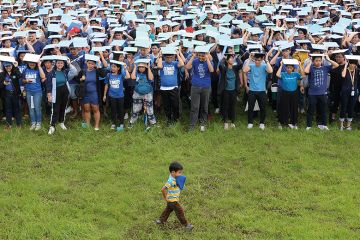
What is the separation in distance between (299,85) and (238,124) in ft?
5.80

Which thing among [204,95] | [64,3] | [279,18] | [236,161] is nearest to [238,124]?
[204,95]

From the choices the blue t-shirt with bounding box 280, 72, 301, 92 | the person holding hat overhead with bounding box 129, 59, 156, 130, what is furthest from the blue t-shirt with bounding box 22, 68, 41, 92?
the blue t-shirt with bounding box 280, 72, 301, 92

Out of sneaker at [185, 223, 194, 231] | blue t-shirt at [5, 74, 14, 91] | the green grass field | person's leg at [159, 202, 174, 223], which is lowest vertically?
the green grass field

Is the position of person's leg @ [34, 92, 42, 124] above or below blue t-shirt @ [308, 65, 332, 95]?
below

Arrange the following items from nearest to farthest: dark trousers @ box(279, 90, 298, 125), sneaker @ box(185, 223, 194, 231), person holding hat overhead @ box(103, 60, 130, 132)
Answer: sneaker @ box(185, 223, 194, 231) < person holding hat overhead @ box(103, 60, 130, 132) < dark trousers @ box(279, 90, 298, 125)

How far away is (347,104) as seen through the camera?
1396 centimetres

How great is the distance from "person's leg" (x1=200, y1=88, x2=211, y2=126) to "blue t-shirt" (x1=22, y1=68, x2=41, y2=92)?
12.8ft

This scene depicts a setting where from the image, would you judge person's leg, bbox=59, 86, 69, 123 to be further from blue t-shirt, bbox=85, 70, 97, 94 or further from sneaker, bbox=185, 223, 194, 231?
sneaker, bbox=185, 223, 194, 231

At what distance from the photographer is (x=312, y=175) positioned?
1122cm

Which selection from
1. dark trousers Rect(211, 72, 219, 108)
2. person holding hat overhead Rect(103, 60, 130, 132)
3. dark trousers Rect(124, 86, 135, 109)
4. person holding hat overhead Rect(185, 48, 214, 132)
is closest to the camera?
person holding hat overhead Rect(185, 48, 214, 132)

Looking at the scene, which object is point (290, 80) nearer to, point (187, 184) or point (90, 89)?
point (187, 184)

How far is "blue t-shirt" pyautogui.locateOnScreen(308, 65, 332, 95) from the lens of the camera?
44.2 feet

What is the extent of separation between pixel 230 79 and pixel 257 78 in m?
0.64

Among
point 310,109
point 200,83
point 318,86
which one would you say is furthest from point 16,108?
point 318,86
